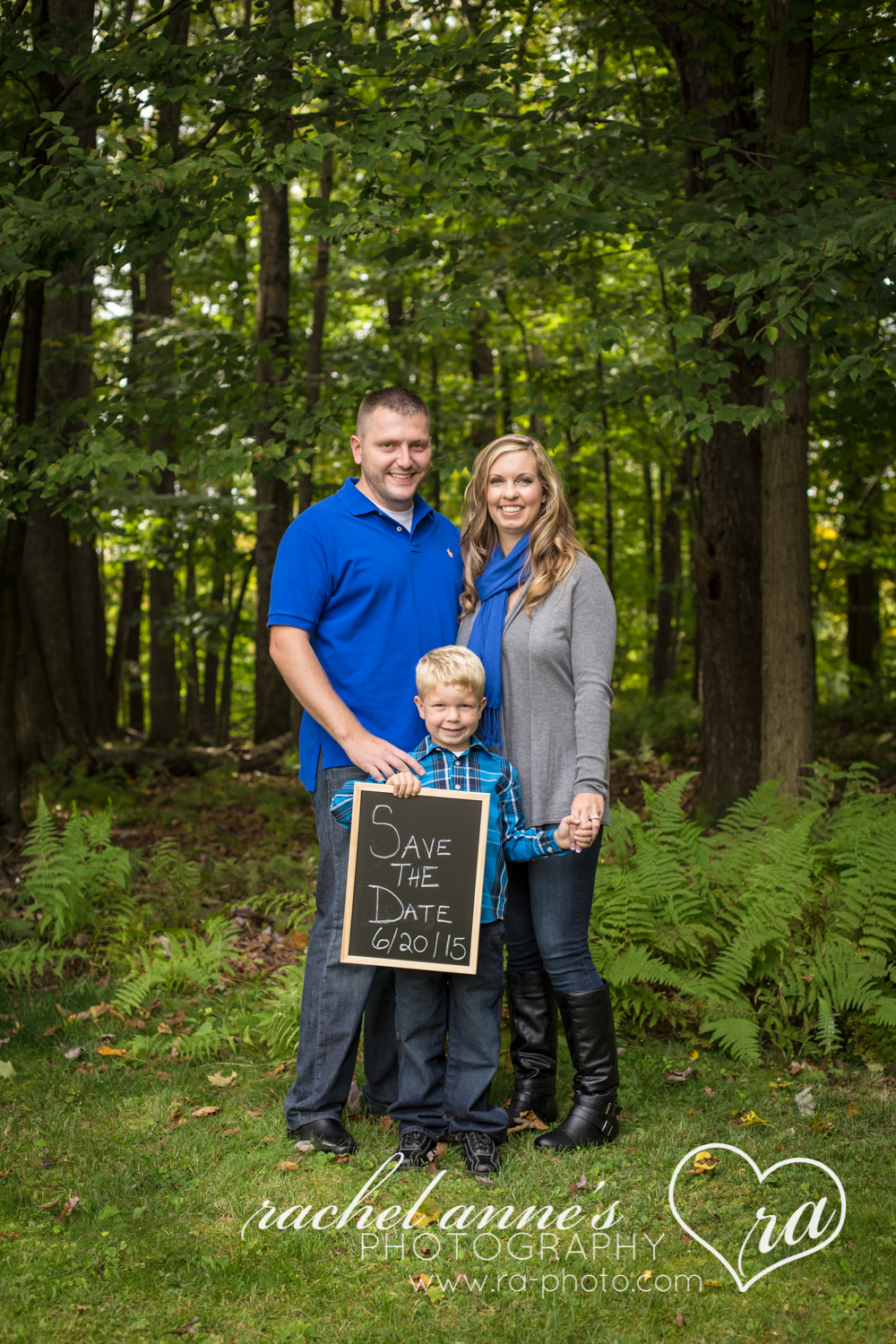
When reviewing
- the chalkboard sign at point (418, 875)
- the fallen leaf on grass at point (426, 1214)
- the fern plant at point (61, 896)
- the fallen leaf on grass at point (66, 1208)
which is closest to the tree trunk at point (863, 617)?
the fern plant at point (61, 896)

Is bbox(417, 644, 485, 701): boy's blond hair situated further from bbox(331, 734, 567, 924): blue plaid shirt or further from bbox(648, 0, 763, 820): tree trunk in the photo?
bbox(648, 0, 763, 820): tree trunk

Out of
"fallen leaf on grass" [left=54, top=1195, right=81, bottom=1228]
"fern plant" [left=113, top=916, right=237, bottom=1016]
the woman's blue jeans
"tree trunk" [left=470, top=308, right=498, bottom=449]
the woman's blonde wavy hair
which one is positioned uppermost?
"tree trunk" [left=470, top=308, right=498, bottom=449]

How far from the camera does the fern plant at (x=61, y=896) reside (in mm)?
6016

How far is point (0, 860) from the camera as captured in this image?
7.42 metres

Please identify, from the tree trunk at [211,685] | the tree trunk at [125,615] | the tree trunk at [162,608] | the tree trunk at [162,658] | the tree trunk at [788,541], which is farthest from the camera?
the tree trunk at [211,685]

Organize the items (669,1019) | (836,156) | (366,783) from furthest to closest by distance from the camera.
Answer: (836,156) < (669,1019) < (366,783)

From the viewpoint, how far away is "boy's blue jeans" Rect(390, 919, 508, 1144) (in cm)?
381

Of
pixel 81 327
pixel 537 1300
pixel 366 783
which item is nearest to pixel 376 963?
pixel 366 783

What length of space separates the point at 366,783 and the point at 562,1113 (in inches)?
67.8

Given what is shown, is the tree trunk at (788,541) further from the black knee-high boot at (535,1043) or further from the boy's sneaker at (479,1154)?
the boy's sneaker at (479,1154)

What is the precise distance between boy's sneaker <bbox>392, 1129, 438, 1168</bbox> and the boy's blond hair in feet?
5.22

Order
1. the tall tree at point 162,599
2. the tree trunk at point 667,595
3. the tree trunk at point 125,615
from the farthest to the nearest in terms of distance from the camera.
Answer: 1. the tree trunk at point 125,615
2. the tree trunk at point 667,595
3. the tall tree at point 162,599

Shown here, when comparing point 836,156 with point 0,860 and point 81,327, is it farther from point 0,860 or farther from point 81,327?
point 81,327

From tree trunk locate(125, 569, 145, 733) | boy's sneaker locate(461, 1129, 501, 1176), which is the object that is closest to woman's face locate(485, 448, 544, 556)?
boy's sneaker locate(461, 1129, 501, 1176)
